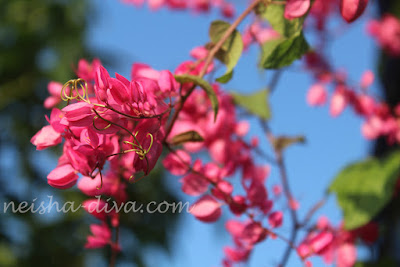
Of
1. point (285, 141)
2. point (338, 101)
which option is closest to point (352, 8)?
point (285, 141)

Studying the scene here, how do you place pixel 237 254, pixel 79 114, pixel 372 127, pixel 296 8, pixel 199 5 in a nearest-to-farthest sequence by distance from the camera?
1. pixel 79 114
2. pixel 296 8
3. pixel 237 254
4. pixel 372 127
5. pixel 199 5

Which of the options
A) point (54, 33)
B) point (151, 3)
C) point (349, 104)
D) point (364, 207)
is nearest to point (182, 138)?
point (364, 207)

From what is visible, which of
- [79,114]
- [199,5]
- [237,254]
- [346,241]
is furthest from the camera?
[199,5]

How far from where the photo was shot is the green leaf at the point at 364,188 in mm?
619

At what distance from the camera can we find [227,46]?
1.23ft

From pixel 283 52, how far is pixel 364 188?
0.42 metres

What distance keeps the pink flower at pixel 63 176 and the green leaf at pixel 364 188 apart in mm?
442

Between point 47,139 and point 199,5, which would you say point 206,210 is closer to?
point 47,139

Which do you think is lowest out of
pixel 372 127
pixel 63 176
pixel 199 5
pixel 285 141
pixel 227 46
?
pixel 63 176

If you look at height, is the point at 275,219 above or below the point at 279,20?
below

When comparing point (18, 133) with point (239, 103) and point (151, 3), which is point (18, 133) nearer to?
point (151, 3)

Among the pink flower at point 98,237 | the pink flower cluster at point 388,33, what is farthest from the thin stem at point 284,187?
the pink flower cluster at point 388,33

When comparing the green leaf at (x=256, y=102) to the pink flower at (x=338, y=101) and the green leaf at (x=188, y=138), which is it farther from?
the green leaf at (x=188, y=138)

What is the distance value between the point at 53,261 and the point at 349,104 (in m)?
2.64
